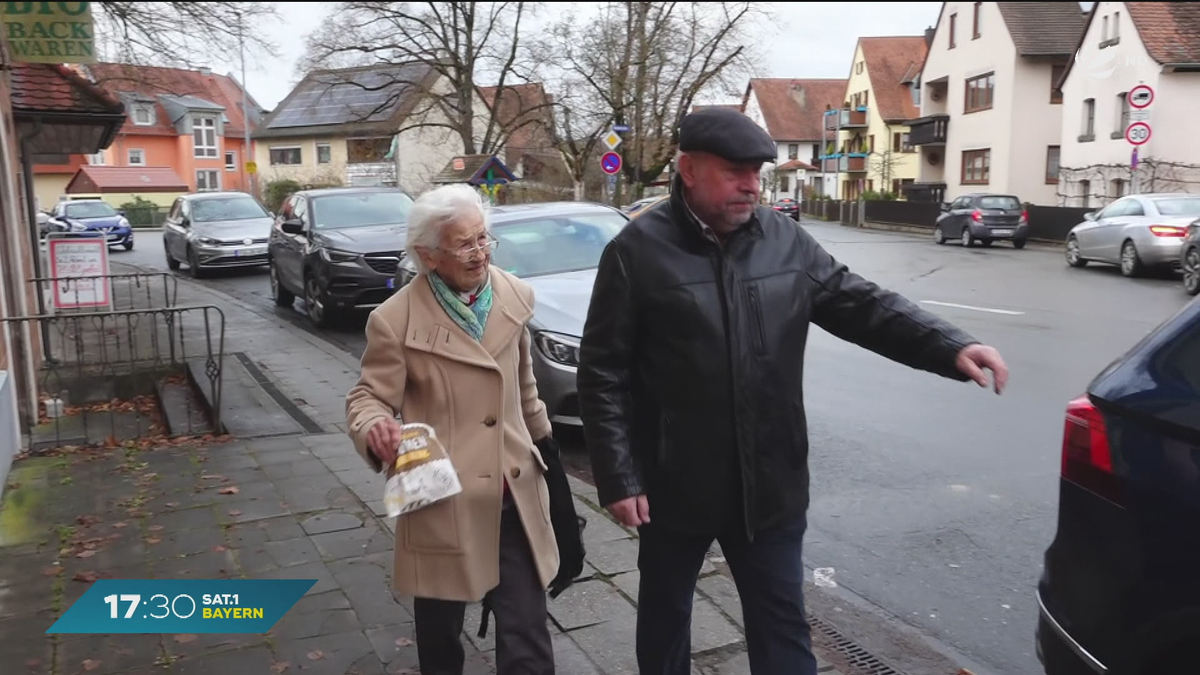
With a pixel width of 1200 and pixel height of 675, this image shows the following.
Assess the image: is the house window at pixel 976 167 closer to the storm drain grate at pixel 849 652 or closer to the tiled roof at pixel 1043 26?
the tiled roof at pixel 1043 26

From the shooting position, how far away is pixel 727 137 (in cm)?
259

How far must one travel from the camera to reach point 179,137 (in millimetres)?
69938

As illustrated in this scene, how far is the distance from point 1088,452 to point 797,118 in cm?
8085

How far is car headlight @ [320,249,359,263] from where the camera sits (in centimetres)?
1208

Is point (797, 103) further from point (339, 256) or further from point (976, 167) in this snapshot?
point (339, 256)

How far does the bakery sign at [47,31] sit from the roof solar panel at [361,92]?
25836mm

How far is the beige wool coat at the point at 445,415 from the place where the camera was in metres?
2.84

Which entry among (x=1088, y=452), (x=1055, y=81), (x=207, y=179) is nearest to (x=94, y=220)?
(x=1088, y=452)

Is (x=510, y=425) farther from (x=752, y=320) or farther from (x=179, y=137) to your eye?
(x=179, y=137)

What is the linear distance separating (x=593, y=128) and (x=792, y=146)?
48.1 metres

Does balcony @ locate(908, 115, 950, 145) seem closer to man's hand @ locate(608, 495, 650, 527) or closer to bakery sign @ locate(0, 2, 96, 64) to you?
bakery sign @ locate(0, 2, 96, 64)

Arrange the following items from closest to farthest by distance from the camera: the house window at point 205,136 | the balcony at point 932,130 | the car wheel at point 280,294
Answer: the car wheel at point 280,294, the balcony at point 932,130, the house window at point 205,136

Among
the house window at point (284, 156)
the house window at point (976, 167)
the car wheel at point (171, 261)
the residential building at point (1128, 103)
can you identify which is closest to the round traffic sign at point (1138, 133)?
the residential building at point (1128, 103)

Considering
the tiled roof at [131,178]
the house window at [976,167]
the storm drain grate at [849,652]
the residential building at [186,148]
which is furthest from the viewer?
the residential building at [186,148]
